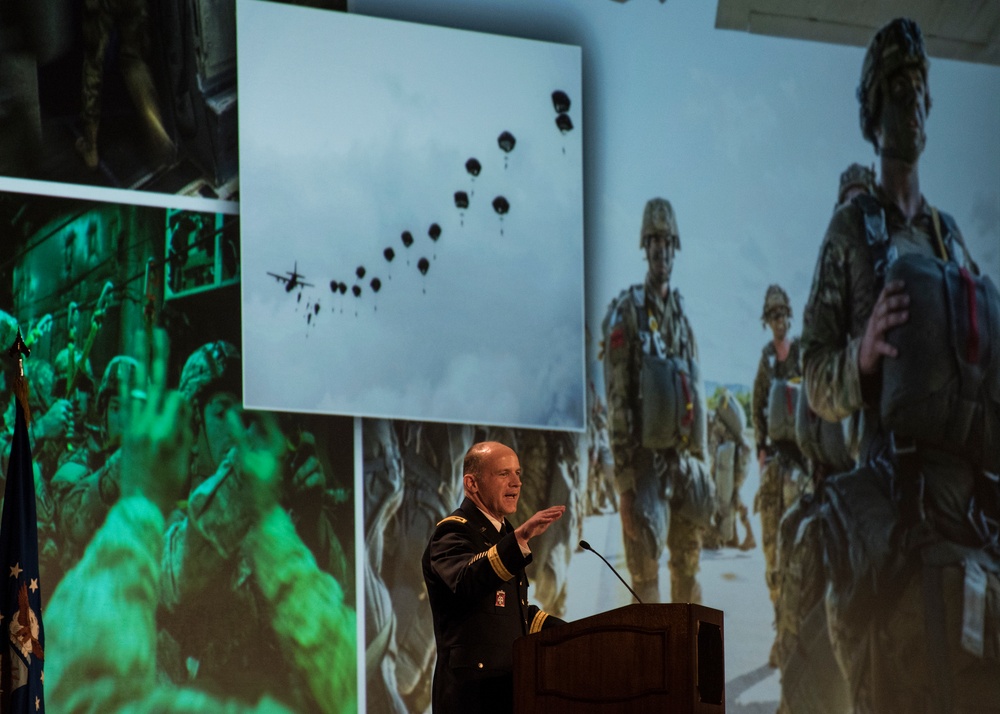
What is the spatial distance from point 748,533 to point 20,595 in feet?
11.8

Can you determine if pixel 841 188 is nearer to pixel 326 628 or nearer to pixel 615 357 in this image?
pixel 615 357

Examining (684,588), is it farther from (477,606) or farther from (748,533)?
(477,606)

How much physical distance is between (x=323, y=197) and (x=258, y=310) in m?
0.57

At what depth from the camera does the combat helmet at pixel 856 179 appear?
24.2 feet

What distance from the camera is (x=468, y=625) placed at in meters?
4.16

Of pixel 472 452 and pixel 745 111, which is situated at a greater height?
pixel 745 111

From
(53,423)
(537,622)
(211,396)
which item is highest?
(211,396)

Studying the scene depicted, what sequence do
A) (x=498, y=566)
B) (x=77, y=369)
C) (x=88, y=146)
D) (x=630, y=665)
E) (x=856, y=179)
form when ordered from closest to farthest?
(x=630, y=665)
(x=498, y=566)
(x=77, y=369)
(x=88, y=146)
(x=856, y=179)

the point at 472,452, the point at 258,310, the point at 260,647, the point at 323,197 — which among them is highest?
the point at 323,197

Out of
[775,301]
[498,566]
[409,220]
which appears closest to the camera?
[498,566]

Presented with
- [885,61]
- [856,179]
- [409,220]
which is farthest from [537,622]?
[885,61]

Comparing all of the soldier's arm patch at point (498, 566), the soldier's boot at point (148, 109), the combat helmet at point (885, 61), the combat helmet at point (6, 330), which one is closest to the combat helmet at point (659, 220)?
the combat helmet at point (885, 61)

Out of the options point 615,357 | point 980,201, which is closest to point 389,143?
point 615,357

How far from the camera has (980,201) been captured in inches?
302
